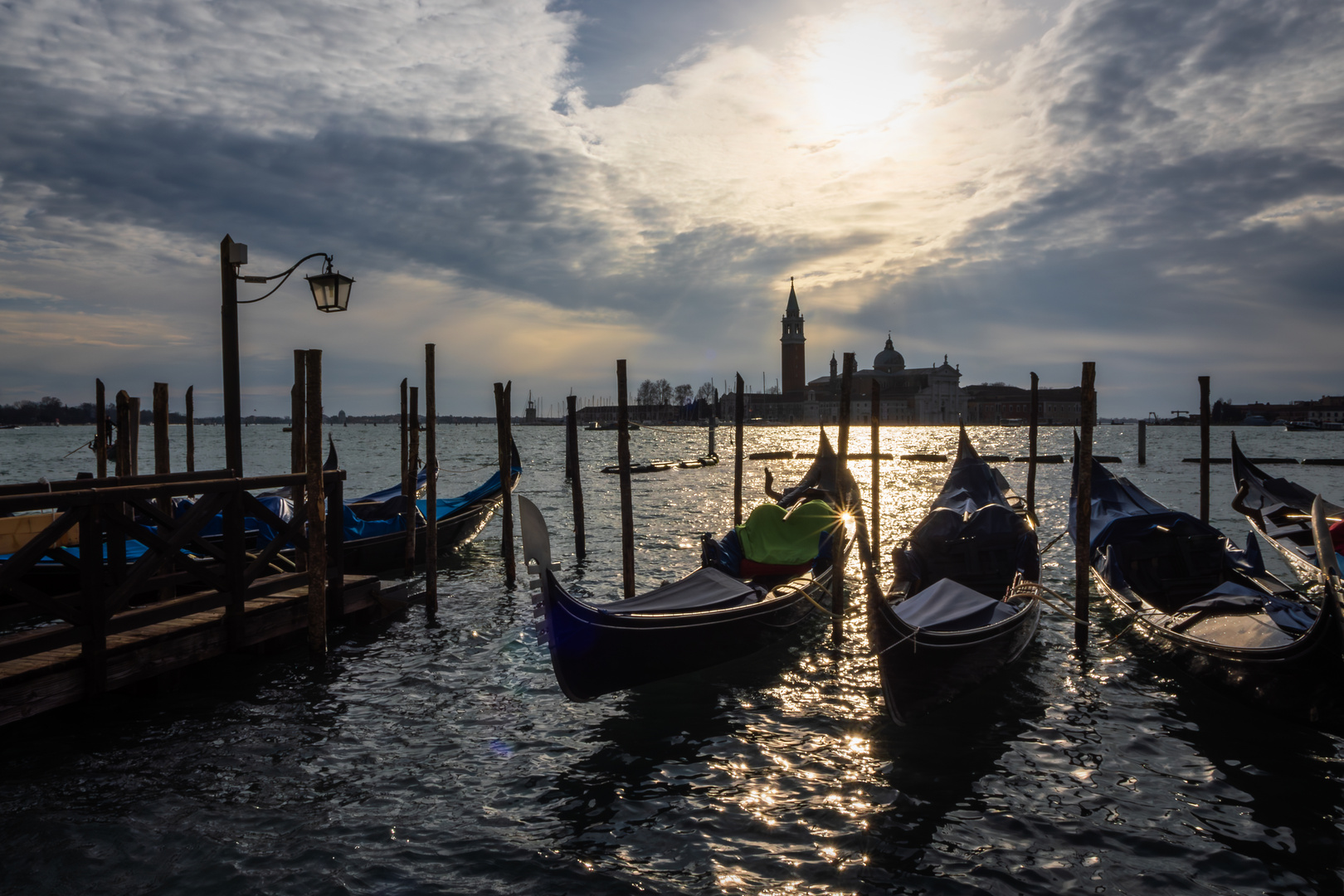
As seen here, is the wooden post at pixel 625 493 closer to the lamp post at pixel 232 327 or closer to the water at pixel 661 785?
the water at pixel 661 785

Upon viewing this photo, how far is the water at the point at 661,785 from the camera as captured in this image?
3.56 metres

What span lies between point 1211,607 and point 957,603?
6.24 feet

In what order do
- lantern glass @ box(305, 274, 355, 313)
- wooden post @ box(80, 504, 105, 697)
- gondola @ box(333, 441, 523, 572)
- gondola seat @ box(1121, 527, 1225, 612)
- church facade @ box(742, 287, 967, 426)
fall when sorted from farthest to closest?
church facade @ box(742, 287, 967, 426)
gondola @ box(333, 441, 523, 572)
gondola seat @ box(1121, 527, 1225, 612)
lantern glass @ box(305, 274, 355, 313)
wooden post @ box(80, 504, 105, 697)

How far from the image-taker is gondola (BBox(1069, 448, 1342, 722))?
180 inches

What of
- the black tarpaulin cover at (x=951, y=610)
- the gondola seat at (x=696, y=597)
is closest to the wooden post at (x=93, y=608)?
the gondola seat at (x=696, y=597)

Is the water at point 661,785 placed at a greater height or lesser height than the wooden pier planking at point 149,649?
lesser

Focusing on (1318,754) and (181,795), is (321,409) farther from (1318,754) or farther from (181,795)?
(1318,754)

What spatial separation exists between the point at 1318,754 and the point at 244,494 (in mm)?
7255

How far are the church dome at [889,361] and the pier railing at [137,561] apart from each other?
347 feet

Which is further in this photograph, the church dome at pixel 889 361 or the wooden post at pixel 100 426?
the church dome at pixel 889 361

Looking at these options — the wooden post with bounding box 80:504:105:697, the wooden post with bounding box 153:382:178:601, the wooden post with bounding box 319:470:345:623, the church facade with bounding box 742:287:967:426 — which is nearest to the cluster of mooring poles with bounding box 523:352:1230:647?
the wooden post with bounding box 319:470:345:623

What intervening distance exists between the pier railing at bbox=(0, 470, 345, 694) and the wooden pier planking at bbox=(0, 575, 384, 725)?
0.14 ft

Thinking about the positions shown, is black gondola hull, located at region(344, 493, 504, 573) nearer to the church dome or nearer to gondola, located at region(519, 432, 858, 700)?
gondola, located at region(519, 432, 858, 700)

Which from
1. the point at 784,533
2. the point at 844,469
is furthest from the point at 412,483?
the point at 844,469
